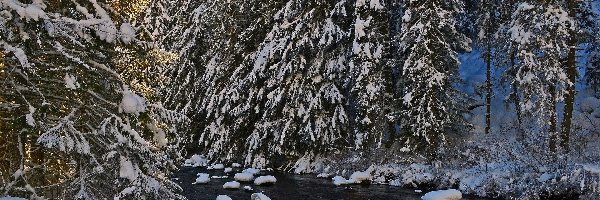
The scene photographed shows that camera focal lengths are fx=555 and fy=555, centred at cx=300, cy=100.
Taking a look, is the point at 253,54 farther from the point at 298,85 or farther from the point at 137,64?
the point at 137,64

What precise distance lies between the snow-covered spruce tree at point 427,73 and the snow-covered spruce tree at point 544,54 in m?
2.38

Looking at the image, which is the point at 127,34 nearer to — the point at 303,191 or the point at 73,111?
the point at 73,111

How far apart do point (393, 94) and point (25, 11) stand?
62.9 ft

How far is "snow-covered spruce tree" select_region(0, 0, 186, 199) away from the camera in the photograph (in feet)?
20.2

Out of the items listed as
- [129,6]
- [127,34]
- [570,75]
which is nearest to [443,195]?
[570,75]

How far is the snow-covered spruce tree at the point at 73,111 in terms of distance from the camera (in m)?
6.16

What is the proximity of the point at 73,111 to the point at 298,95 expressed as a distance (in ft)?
57.9

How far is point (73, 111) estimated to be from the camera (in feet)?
21.5

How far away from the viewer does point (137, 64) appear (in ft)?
30.0

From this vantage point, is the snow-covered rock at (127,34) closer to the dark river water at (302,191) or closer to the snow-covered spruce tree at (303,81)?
the dark river water at (302,191)

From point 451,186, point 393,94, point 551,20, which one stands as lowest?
point 451,186

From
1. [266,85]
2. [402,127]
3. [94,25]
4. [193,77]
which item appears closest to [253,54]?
[266,85]

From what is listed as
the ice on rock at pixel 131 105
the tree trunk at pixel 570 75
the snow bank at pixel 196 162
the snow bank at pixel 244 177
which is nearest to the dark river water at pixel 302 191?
the snow bank at pixel 244 177

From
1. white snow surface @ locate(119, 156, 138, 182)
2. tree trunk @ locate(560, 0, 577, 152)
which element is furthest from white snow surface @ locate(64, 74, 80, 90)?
tree trunk @ locate(560, 0, 577, 152)
